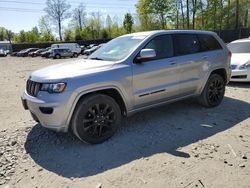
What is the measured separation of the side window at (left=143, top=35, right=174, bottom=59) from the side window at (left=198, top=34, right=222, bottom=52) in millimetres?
991

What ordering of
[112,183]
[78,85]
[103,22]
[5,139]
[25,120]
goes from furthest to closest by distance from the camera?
[103,22], [25,120], [5,139], [78,85], [112,183]

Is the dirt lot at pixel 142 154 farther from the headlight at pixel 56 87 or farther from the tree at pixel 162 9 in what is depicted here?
the tree at pixel 162 9

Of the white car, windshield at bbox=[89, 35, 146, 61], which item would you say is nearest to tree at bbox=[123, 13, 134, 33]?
the white car

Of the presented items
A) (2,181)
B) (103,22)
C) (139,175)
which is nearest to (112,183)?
(139,175)

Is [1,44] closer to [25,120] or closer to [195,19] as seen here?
[195,19]

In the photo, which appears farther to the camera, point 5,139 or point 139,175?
point 5,139

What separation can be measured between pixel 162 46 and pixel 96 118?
1916 millimetres

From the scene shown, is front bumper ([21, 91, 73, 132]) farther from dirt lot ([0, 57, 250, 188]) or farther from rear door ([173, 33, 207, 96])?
rear door ([173, 33, 207, 96])

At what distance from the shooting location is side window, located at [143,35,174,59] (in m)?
4.99

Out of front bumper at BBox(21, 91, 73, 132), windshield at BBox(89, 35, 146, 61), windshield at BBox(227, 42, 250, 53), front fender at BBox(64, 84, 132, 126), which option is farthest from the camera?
windshield at BBox(227, 42, 250, 53)

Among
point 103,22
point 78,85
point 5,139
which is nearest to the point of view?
Result: point 78,85

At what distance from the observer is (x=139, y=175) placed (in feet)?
11.2

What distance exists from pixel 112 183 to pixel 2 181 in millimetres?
1400

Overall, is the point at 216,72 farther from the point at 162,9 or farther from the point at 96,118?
the point at 162,9
